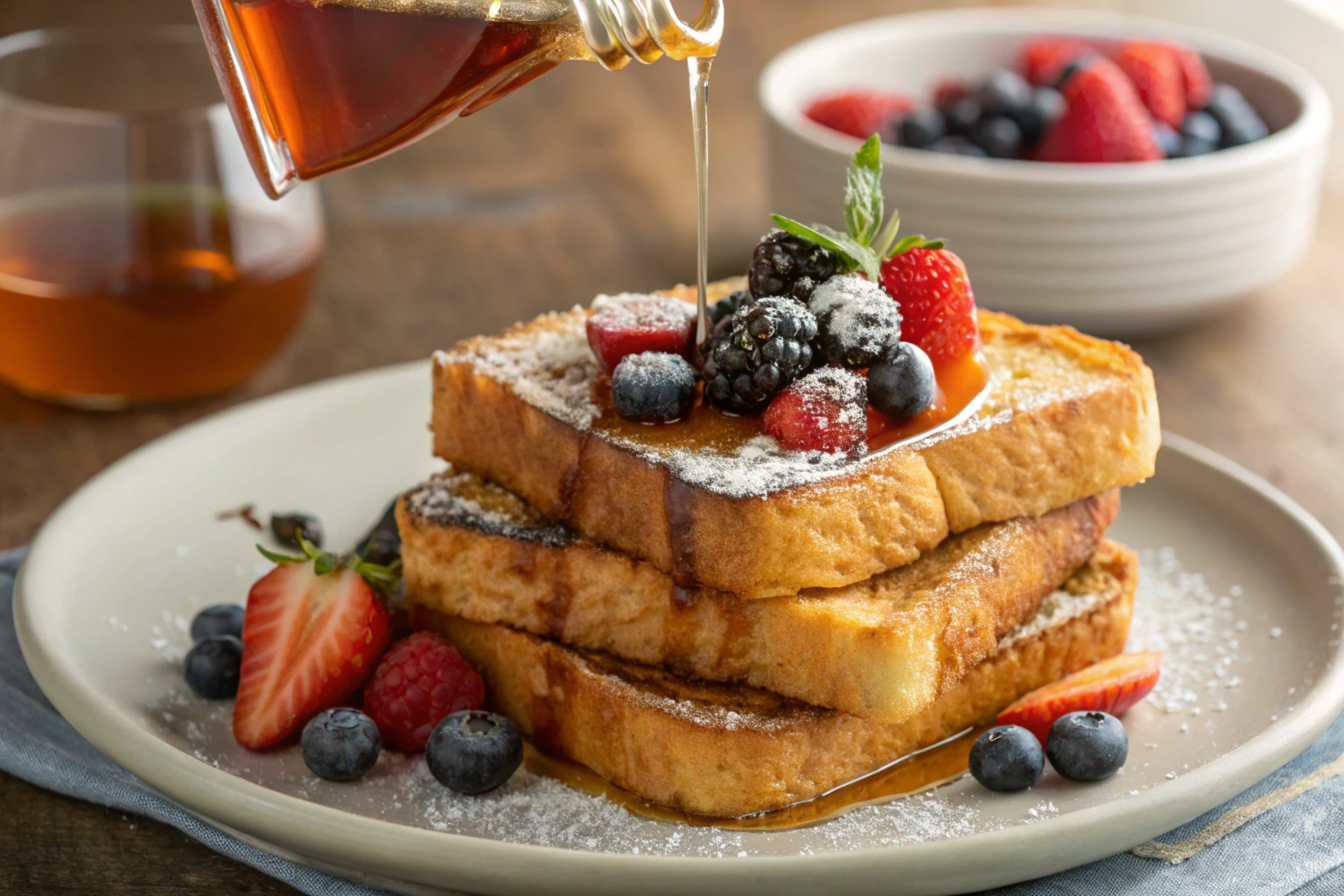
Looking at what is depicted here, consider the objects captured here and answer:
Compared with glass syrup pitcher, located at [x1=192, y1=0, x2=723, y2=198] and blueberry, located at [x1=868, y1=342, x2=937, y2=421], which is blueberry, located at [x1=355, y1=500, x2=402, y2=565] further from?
blueberry, located at [x1=868, y1=342, x2=937, y2=421]

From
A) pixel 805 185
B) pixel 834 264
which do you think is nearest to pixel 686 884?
pixel 834 264

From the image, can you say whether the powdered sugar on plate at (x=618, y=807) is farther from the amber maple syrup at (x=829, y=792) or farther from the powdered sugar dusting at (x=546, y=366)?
the powdered sugar dusting at (x=546, y=366)

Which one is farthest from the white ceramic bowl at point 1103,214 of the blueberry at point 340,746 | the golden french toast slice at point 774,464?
the blueberry at point 340,746

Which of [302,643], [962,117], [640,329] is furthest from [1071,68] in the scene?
[302,643]

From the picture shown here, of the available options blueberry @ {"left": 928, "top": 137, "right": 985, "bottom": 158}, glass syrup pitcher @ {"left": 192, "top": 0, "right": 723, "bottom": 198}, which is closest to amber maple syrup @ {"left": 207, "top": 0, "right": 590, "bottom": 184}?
glass syrup pitcher @ {"left": 192, "top": 0, "right": 723, "bottom": 198}

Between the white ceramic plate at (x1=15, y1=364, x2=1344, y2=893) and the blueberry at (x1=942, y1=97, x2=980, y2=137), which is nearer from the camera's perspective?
the white ceramic plate at (x1=15, y1=364, x2=1344, y2=893)

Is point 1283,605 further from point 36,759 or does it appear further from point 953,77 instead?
point 953,77

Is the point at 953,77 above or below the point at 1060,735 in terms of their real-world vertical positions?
above
